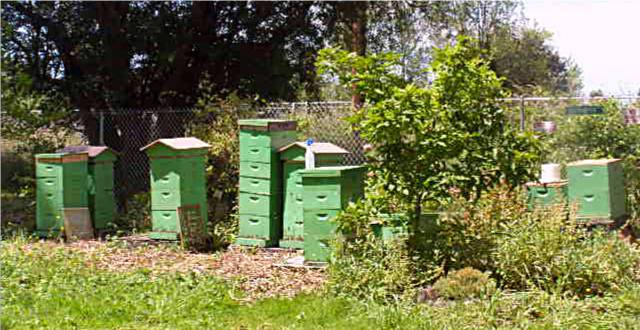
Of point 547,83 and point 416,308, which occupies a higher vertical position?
→ point 547,83

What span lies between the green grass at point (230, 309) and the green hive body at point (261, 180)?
1933 millimetres

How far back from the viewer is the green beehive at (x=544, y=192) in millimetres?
8648

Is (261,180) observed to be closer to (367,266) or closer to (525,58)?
(367,266)

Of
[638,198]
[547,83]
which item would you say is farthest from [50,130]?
[547,83]

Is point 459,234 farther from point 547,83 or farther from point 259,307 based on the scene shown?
point 547,83

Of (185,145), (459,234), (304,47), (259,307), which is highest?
(304,47)

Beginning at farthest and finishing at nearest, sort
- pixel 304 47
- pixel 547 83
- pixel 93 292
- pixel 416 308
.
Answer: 1. pixel 547 83
2. pixel 304 47
3. pixel 93 292
4. pixel 416 308

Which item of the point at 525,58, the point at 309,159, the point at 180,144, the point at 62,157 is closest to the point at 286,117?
the point at 180,144

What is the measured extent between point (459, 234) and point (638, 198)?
3753mm

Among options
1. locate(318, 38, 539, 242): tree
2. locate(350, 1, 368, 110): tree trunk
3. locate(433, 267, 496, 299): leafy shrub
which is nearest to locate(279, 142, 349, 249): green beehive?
locate(318, 38, 539, 242): tree

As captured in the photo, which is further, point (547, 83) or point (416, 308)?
point (547, 83)

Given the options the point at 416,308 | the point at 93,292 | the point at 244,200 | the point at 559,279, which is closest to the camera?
the point at 416,308

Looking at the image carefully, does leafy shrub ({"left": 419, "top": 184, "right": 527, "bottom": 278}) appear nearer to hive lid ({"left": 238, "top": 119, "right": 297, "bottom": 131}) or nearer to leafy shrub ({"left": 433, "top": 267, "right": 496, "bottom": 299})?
leafy shrub ({"left": 433, "top": 267, "right": 496, "bottom": 299})

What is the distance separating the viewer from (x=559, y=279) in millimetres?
6488
